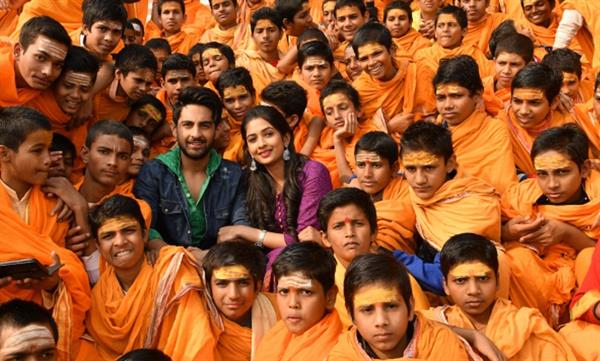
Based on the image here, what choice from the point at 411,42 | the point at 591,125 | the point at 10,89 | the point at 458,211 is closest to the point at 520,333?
the point at 458,211

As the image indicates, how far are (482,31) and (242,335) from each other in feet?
19.6

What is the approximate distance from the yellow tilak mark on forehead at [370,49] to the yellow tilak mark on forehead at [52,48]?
2648mm

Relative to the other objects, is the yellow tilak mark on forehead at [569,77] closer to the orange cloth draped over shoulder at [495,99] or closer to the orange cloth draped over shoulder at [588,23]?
the orange cloth draped over shoulder at [495,99]

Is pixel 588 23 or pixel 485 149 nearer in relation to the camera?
pixel 485 149

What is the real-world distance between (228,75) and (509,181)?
2420mm

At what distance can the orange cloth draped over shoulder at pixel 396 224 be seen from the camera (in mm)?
5230

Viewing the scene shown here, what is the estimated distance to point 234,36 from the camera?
9680 mm

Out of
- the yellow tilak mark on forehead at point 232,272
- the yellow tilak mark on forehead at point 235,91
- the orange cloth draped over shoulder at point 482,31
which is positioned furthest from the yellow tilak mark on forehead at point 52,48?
the orange cloth draped over shoulder at point 482,31

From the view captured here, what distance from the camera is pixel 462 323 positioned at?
4336mm

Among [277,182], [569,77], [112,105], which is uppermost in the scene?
[569,77]

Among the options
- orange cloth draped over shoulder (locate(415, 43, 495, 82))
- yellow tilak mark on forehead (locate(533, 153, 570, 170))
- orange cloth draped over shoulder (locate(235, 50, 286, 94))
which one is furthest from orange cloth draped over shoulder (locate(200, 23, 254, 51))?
yellow tilak mark on forehead (locate(533, 153, 570, 170))

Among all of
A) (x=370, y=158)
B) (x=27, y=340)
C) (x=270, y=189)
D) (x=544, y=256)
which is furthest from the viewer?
(x=270, y=189)

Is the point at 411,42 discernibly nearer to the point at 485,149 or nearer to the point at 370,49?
the point at 370,49

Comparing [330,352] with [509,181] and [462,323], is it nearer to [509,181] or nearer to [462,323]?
[462,323]
